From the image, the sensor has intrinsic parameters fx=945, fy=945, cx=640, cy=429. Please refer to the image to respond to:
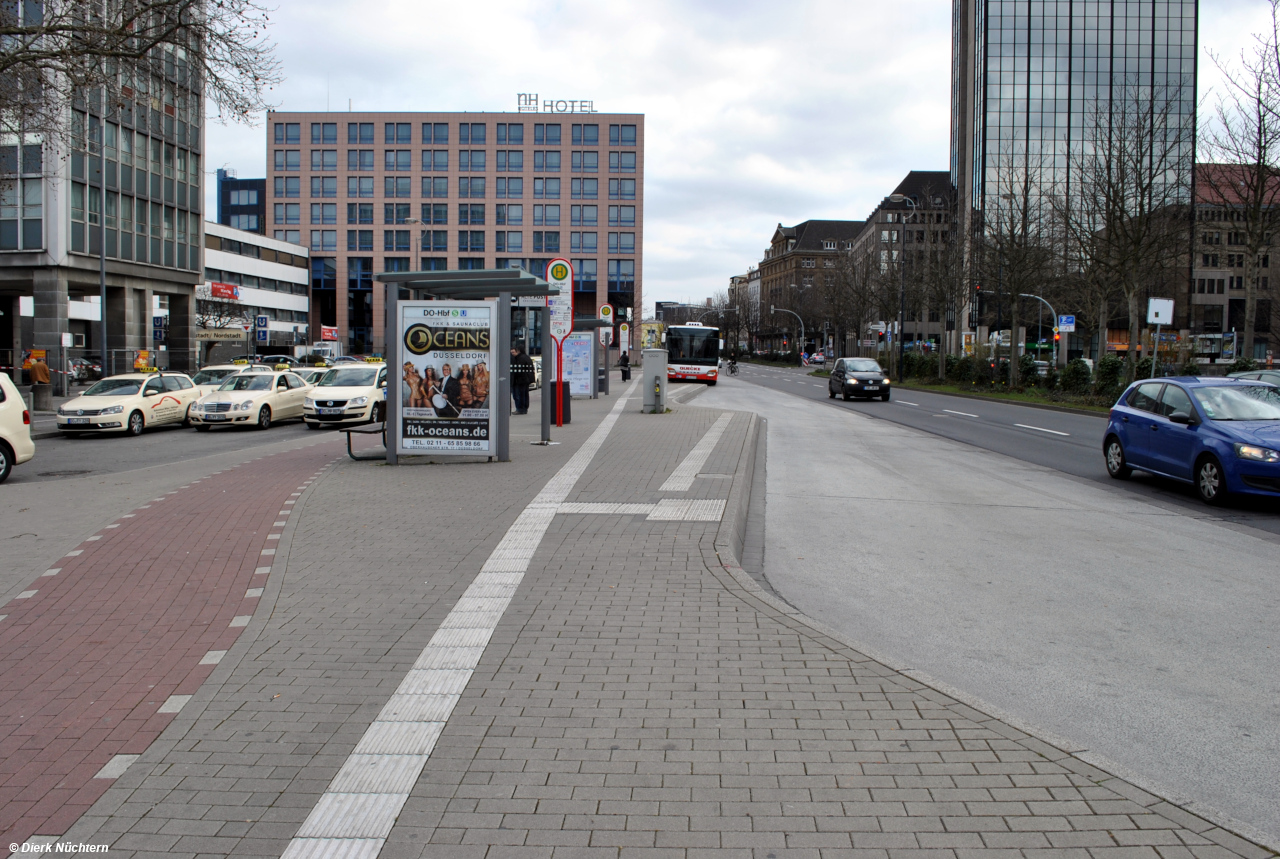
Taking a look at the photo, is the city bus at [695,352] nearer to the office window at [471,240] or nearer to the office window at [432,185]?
the office window at [471,240]

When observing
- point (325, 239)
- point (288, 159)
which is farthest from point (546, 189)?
point (288, 159)

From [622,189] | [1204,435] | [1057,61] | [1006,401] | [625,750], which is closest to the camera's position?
[625,750]

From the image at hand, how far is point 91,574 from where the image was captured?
6801 mm

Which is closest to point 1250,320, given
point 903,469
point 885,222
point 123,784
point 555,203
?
point 903,469

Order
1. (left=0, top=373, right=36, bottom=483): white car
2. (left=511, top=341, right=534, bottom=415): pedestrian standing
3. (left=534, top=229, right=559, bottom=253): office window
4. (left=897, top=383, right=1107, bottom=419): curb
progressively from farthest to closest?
(left=534, top=229, right=559, bottom=253): office window → (left=897, top=383, right=1107, bottom=419): curb → (left=511, top=341, right=534, bottom=415): pedestrian standing → (left=0, top=373, right=36, bottom=483): white car

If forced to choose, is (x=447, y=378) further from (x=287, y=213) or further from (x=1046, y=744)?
(x=287, y=213)

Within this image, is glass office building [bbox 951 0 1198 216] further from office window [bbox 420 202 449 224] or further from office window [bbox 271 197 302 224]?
office window [bbox 271 197 302 224]

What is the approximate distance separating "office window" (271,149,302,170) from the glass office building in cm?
6232

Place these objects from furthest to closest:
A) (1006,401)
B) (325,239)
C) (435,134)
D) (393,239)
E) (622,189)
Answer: (325,239), (622,189), (393,239), (435,134), (1006,401)

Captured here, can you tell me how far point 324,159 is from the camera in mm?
91250

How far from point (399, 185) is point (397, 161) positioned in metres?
2.31

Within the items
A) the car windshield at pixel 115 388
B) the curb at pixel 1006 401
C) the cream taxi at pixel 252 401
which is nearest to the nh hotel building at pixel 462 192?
the curb at pixel 1006 401

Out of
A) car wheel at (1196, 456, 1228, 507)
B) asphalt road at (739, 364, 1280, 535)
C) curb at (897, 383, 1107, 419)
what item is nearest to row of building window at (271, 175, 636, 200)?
curb at (897, 383, 1107, 419)

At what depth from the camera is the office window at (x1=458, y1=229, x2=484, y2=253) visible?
92125mm
